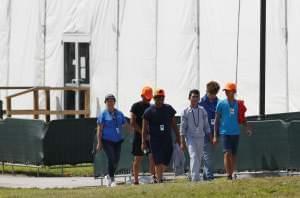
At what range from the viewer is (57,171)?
26125 mm

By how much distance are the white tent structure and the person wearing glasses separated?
1094cm

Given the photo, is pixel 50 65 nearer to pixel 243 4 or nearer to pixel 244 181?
pixel 243 4

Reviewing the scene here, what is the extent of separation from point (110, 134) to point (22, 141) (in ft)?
17.7

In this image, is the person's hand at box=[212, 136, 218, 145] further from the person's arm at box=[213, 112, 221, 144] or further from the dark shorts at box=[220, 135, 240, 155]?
the dark shorts at box=[220, 135, 240, 155]

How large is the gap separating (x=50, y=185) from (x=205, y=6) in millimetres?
11982

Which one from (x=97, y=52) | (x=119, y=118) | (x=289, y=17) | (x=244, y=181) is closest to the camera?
(x=244, y=181)

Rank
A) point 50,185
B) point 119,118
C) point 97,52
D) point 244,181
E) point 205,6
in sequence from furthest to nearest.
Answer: point 97,52, point 205,6, point 50,185, point 119,118, point 244,181

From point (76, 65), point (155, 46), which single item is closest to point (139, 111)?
point (155, 46)

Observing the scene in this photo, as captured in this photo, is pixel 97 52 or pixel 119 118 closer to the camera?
pixel 119 118

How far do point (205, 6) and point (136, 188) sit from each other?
1582 centimetres

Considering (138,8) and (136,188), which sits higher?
(138,8)

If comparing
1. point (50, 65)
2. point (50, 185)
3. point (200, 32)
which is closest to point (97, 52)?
point (50, 65)

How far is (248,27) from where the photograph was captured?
31688 millimetres

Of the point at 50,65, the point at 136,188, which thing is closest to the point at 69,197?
the point at 136,188
